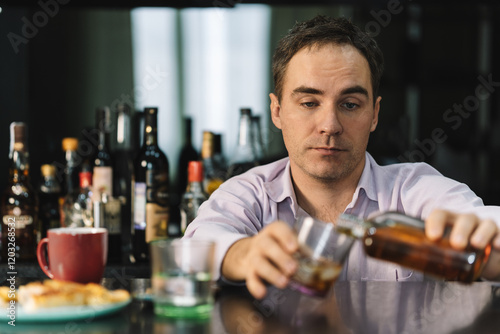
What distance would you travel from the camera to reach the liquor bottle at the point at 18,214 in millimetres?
1764

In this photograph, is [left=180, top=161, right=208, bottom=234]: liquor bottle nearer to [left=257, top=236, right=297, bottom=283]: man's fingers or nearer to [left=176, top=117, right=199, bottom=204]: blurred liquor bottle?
[left=176, top=117, right=199, bottom=204]: blurred liquor bottle

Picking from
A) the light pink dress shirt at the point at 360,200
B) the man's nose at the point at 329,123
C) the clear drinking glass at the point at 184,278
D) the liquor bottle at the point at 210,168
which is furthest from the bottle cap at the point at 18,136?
the clear drinking glass at the point at 184,278

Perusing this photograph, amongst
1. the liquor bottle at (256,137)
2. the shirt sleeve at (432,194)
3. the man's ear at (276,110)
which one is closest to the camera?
the shirt sleeve at (432,194)

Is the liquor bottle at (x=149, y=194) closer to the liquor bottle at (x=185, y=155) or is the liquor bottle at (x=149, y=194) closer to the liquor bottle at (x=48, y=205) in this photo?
the liquor bottle at (x=48, y=205)

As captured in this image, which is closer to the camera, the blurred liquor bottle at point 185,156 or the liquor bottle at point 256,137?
the liquor bottle at point 256,137

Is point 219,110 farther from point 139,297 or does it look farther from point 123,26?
point 139,297

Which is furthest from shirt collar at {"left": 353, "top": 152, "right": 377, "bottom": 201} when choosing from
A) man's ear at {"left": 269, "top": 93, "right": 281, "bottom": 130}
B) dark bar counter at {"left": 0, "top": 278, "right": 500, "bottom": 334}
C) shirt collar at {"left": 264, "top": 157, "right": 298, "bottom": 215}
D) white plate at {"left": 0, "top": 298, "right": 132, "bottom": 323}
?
white plate at {"left": 0, "top": 298, "right": 132, "bottom": 323}

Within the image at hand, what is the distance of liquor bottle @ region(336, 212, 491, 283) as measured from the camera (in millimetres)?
810

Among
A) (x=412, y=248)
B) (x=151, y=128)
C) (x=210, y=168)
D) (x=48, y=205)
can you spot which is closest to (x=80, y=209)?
(x=48, y=205)

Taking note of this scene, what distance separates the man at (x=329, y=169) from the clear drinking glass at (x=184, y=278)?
1.19ft

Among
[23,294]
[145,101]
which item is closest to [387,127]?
[145,101]

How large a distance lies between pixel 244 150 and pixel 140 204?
421mm

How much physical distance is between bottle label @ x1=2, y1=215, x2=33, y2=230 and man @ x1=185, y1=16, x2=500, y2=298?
0.68 meters

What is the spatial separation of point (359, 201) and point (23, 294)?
2.86 feet
